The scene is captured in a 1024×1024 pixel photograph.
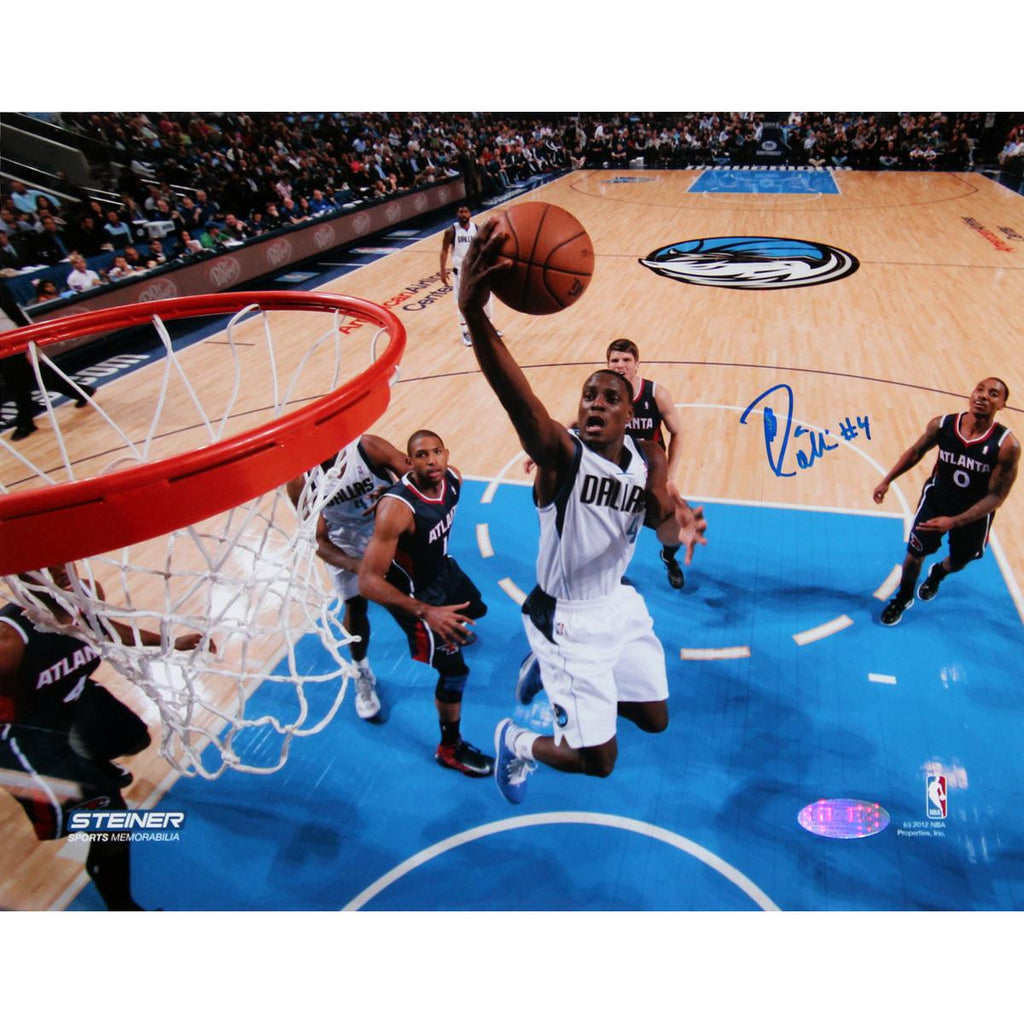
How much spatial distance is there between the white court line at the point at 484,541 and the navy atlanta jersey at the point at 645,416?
3.68 feet

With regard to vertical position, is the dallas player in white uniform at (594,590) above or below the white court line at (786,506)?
above

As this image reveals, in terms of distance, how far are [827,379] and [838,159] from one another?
10.4 m

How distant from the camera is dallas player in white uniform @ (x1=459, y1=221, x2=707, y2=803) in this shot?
2.59 meters

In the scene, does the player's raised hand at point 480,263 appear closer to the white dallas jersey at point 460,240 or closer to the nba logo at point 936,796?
the nba logo at point 936,796

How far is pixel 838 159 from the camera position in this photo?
13.8m

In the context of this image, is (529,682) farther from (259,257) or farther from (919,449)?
(259,257)

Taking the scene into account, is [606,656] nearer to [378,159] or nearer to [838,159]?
[378,159]

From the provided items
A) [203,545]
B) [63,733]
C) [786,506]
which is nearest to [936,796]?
[786,506]

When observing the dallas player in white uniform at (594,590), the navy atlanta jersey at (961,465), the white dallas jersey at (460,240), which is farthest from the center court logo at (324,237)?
the navy atlanta jersey at (961,465)

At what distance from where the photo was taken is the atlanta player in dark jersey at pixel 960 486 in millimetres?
3350

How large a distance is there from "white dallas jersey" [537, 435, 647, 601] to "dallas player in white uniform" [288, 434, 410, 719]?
0.80 m

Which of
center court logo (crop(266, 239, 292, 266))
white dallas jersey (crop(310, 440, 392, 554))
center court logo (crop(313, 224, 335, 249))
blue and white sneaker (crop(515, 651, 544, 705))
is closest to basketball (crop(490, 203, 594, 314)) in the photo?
white dallas jersey (crop(310, 440, 392, 554))

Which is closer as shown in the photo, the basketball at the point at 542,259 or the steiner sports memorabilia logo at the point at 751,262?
the basketball at the point at 542,259
